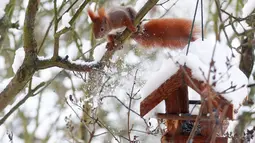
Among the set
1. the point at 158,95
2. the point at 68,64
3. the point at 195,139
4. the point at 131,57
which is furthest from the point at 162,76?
the point at 131,57

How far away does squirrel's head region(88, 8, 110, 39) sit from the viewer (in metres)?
2.21

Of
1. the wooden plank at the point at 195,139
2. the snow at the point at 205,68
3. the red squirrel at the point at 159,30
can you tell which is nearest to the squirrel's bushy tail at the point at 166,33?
the red squirrel at the point at 159,30

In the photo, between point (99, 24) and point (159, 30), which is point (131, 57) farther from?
point (159, 30)

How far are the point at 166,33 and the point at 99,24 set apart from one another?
0.63 m

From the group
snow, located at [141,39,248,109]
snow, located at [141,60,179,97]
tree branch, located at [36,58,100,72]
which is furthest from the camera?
tree branch, located at [36,58,100,72]

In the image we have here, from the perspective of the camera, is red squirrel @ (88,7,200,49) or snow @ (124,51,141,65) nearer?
red squirrel @ (88,7,200,49)

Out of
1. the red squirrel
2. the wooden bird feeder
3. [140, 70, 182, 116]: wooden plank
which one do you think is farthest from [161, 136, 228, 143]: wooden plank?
the red squirrel

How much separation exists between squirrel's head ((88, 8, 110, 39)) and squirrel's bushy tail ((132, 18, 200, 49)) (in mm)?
372

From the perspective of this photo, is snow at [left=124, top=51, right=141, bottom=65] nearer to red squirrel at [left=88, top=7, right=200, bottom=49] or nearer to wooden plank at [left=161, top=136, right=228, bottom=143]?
red squirrel at [left=88, top=7, right=200, bottom=49]

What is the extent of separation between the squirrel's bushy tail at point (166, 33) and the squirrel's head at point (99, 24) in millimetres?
372

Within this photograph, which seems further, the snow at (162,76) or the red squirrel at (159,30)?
the red squirrel at (159,30)

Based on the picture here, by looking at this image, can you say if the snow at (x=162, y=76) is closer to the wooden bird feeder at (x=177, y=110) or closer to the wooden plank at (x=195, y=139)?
the wooden bird feeder at (x=177, y=110)

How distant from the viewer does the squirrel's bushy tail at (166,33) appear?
1617mm

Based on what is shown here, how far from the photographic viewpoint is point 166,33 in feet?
5.51
